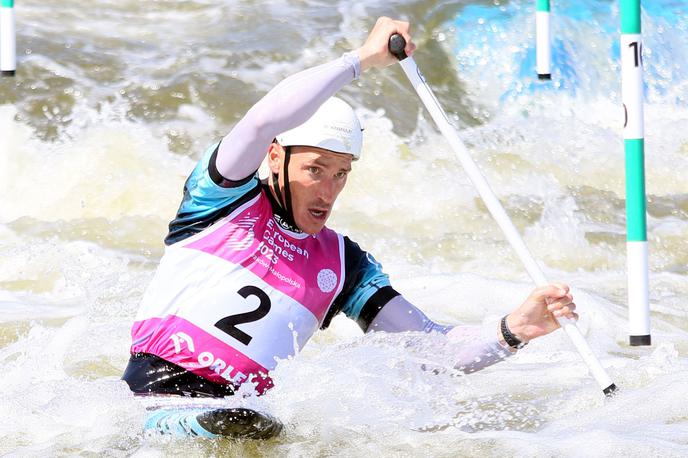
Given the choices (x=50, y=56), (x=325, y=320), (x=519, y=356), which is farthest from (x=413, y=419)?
(x=50, y=56)

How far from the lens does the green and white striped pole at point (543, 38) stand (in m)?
7.45

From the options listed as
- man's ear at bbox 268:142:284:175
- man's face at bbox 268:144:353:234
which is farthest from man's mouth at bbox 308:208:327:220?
man's ear at bbox 268:142:284:175

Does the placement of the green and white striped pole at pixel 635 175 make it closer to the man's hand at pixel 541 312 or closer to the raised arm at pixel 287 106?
the man's hand at pixel 541 312

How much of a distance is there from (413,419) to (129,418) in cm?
79

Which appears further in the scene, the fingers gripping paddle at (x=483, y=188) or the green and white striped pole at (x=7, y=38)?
the green and white striped pole at (x=7, y=38)

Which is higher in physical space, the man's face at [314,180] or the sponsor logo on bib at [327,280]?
the man's face at [314,180]

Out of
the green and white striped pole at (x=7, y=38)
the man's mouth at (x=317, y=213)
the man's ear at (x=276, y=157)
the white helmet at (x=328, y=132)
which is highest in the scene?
the green and white striped pole at (x=7, y=38)

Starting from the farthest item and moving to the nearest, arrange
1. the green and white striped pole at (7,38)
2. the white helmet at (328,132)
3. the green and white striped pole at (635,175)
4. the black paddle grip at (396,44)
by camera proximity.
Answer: the green and white striped pole at (7,38)
the green and white striped pole at (635,175)
the white helmet at (328,132)
the black paddle grip at (396,44)

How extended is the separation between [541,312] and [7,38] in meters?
4.23

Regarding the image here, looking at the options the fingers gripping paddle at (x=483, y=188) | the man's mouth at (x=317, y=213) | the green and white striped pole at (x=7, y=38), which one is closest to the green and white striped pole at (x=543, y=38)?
the green and white striped pole at (x=7, y=38)

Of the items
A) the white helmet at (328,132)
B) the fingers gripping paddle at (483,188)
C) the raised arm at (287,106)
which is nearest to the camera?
the raised arm at (287,106)

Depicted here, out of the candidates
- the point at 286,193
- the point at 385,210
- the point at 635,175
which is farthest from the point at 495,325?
the point at 385,210

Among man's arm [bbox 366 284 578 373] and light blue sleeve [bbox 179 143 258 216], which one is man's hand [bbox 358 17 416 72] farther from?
man's arm [bbox 366 284 578 373]

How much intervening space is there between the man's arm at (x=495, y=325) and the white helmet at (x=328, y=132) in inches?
21.0
